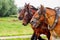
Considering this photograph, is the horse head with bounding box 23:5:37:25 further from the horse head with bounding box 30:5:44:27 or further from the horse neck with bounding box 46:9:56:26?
the horse neck with bounding box 46:9:56:26

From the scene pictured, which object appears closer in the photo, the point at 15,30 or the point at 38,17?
the point at 38,17

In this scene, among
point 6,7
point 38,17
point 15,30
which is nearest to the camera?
point 38,17

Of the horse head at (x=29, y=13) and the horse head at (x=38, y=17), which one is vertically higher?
the horse head at (x=38, y=17)

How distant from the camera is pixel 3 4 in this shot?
1683 inches

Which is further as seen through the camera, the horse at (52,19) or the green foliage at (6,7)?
the green foliage at (6,7)

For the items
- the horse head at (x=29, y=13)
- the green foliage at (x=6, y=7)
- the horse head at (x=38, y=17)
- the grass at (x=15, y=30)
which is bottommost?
the green foliage at (x=6, y=7)

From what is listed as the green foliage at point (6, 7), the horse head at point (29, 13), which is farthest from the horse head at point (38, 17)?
the green foliage at point (6, 7)

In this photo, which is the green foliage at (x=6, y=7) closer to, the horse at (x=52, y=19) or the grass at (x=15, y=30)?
the grass at (x=15, y=30)

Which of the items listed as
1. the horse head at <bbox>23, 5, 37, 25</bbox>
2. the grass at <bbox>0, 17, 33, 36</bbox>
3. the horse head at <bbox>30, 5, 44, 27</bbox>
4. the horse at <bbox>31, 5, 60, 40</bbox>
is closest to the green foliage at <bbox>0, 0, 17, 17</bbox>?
the grass at <bbox>0, 17, 33, 36</bbox>

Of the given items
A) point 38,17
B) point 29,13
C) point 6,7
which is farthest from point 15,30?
point 6,7

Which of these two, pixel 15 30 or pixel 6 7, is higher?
pixel 15 30

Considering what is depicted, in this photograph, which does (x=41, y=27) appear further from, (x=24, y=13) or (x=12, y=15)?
(x=12, y=15)

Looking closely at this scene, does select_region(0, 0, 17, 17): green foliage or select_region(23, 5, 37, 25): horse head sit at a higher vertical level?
select_region(23, 5, 37, 25): horse head

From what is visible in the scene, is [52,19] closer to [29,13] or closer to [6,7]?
[29,13]
